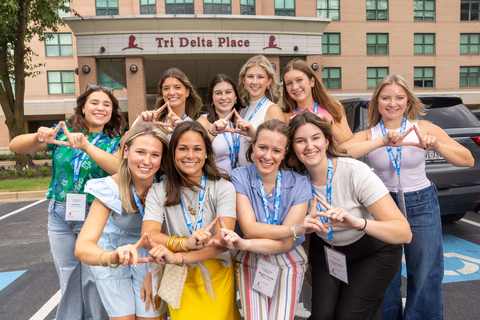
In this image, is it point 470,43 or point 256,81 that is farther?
point 470,43

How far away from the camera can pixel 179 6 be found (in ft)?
66.0

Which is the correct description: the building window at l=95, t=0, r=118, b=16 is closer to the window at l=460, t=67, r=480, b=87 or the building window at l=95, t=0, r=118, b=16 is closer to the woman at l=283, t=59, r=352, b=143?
the woman at l=283, t=59, r=352, b=143

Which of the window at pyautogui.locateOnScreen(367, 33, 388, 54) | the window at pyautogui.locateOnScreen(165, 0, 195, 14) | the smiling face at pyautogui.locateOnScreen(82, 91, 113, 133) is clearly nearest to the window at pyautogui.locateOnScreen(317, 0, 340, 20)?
the window at pyautogui.locateOnScreen(367, 33, 388, 54)

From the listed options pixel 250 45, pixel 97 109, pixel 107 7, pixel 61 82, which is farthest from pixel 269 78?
pixel 61 82

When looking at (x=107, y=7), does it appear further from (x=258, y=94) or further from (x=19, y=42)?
(x=258, y=94)

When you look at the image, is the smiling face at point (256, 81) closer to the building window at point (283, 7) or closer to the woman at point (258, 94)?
the woman at point (258, 94)

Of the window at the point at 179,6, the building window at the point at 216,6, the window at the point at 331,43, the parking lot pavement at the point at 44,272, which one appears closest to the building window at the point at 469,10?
the window at the point at 331,43

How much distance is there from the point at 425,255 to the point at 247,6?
21.3 metres

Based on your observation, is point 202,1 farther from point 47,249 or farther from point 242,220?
point 242,220

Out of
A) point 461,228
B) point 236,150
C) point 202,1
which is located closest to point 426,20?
point 202,1

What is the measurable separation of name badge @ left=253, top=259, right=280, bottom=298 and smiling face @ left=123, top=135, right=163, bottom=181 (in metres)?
1.02

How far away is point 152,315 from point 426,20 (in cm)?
3190

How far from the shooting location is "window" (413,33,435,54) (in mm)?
26453

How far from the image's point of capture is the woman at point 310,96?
2.87 metres
